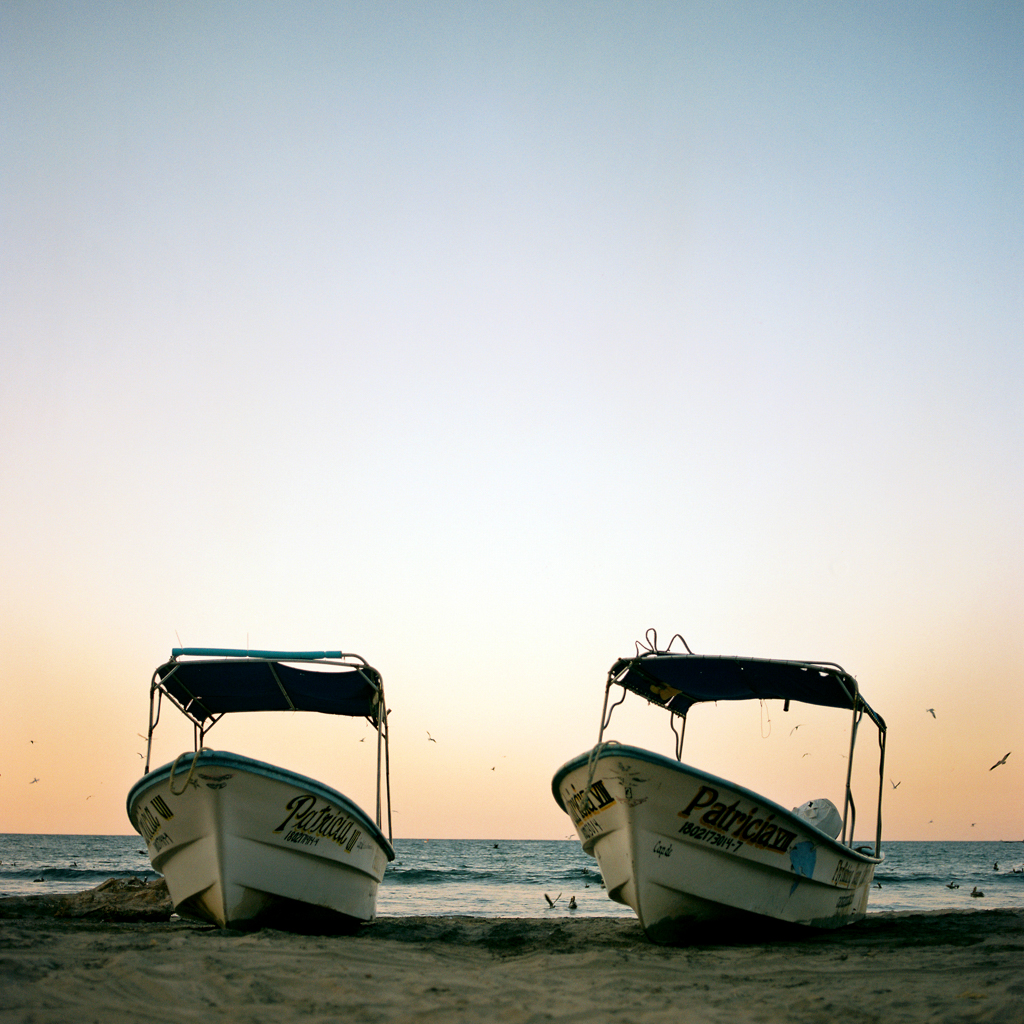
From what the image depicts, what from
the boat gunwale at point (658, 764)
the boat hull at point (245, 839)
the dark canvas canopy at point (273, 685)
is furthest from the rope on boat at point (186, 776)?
the boat gunwale at point (658, 764)

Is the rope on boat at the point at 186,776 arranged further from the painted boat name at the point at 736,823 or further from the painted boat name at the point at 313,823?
the painted boat name at the point at 736,823

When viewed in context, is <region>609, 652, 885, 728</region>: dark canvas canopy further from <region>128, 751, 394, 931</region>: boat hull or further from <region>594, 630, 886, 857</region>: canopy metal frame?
<region>128, 751, 394, 931</region>: boat hull

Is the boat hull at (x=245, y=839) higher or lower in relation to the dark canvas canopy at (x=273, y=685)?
lower

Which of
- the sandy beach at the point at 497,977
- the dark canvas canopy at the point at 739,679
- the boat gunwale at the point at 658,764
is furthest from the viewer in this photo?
the dark canvas canopy at the point at 739,679

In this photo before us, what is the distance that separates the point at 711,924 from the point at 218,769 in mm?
5645

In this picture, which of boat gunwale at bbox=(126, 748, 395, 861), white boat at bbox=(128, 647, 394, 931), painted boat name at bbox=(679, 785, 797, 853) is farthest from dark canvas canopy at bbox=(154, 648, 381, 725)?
painted boat name at bbox=(679, 785, 797, 853)

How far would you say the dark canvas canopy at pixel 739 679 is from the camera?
34.0 ft

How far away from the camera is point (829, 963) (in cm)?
738

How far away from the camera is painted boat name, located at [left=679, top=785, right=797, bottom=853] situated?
8.62 meters

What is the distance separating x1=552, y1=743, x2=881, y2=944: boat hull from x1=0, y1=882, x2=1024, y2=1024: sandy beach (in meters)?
0.35

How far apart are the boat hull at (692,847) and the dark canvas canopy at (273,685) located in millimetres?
3666

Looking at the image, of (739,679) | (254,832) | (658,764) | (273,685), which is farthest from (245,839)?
(739,679)

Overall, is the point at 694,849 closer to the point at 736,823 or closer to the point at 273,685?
the point at 736,823

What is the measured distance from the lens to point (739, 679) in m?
10.9
